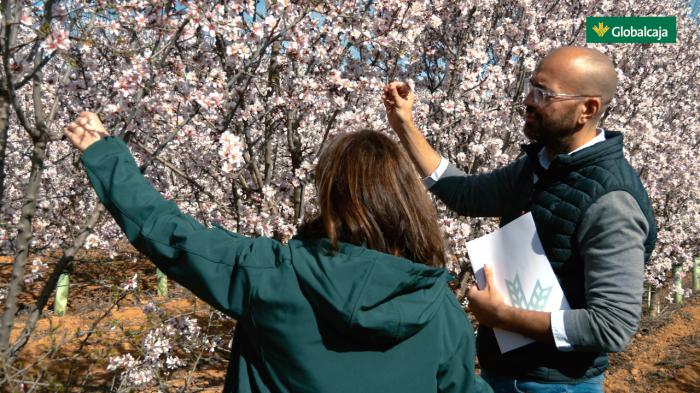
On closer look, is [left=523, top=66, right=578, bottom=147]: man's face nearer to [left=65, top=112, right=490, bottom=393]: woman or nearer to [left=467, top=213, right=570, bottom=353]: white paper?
[left=467, top=213, right=570, bottom=353]: white paper

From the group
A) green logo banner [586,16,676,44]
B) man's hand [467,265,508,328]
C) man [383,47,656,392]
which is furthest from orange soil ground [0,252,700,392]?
green logo banner [586,16,676,44]

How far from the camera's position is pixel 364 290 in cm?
118

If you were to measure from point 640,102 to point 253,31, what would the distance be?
21.8 ft

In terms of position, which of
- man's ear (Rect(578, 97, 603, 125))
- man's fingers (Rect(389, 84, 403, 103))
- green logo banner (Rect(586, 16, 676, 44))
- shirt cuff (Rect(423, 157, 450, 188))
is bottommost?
shirt cuff (Rect(423, 157, 450, 188))

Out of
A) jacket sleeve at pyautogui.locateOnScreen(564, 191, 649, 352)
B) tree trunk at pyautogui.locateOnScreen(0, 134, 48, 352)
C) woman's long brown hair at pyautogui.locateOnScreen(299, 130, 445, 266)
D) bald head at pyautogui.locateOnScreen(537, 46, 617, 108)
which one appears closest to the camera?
woman's long brown hair at pyautogui.locateOnScreen(299, 130, 445, 266)

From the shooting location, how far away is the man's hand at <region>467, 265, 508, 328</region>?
1.79 m

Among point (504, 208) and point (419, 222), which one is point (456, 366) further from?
point (504, 208)

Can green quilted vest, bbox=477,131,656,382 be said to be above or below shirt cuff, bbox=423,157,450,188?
below

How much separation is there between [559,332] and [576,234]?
0.30m

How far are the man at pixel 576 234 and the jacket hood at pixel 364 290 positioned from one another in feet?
1.97

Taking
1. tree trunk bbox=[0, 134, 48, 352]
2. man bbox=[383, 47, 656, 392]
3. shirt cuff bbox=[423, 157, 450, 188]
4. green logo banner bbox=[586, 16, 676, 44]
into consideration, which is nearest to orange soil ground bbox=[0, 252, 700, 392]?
tree trunk bbox=[0, 134, 48, 352]

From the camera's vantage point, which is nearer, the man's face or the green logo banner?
the man's face

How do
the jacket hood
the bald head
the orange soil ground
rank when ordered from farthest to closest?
the orange soil ground < the bald head < the jacket hood

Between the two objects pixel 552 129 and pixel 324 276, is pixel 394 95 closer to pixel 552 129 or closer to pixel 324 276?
pixel 552 129
